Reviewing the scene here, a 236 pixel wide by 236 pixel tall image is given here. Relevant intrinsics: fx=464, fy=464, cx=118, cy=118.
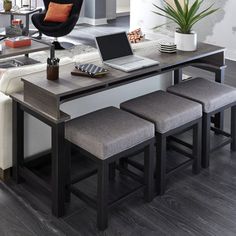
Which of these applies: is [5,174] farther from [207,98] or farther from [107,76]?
[207,98]

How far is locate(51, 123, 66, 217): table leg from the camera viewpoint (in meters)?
2.33

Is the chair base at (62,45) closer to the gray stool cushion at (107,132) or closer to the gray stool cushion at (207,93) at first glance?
the gray stool cushion at (207,93)

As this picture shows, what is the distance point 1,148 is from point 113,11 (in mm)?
5737

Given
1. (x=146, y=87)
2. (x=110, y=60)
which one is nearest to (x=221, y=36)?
(x=146, y=87)

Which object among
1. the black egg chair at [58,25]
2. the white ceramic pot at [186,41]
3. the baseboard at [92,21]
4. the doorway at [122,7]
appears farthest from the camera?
the doorway at [122,7]

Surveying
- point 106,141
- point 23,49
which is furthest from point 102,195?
point 23,49

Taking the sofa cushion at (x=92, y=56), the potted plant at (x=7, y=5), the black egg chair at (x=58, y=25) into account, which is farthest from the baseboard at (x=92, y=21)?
the sofa cushion at (x=92, y=56)

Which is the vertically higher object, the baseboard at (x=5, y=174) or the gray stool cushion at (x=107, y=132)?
the gray stool cushion at (x=107, y=132)

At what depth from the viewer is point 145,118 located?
2594 millimetres

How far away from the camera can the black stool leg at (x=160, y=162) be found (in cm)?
257

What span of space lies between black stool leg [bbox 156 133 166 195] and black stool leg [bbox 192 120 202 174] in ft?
1.00

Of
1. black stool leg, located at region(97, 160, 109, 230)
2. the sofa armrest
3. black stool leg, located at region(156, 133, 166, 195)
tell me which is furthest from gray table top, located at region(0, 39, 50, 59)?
black stool leg, located at region(97, 160, 109, 230)

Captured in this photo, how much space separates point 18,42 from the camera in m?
4.16

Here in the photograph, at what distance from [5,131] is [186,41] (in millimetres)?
1303
